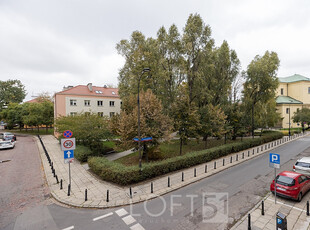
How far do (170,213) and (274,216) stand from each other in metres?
4.74

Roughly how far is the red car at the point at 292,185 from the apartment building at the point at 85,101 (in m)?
28.3

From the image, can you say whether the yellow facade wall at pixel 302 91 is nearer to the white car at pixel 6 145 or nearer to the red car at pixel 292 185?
the red car at pixel 292 185

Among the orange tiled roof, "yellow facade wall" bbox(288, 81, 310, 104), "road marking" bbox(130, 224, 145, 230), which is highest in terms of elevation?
"yellow facade wall" bbox(288, 81, 310, 104)

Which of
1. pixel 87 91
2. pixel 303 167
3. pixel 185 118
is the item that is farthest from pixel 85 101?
pixel 303 167

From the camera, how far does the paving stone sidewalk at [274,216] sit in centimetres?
628

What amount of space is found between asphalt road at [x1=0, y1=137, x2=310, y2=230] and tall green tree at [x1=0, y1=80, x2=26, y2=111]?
58942mm

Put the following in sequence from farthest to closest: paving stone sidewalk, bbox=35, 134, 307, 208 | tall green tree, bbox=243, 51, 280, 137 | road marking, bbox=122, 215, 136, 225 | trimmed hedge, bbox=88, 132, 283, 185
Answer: tall green tree, bbox=243, 51, 280, 137
trimmed hedge, bbox=88, 132, 283, 185
paving stone sidewalk, bbox=35, 134, 307, 208
road marking, bbox=122, 215, 136, 225

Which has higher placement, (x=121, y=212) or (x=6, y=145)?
(x=6, y=145)

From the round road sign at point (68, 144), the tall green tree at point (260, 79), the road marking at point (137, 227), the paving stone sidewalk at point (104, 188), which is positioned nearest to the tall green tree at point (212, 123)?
the paving stone sidewalk at point (104, 188)

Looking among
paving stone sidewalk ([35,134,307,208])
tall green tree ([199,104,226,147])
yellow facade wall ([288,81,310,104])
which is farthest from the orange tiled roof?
yellow facade wall ([288,81,310,104])

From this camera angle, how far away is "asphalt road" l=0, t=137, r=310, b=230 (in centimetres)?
650

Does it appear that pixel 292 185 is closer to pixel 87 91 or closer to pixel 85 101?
pixel 85 101

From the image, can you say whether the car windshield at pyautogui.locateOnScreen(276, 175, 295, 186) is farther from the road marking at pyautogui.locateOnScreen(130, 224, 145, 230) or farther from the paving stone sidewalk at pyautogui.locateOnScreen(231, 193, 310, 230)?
the road marking at pyautogui.locateOnScreen(130, 224, 145, 230)

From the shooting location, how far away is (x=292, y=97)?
5516 cm
